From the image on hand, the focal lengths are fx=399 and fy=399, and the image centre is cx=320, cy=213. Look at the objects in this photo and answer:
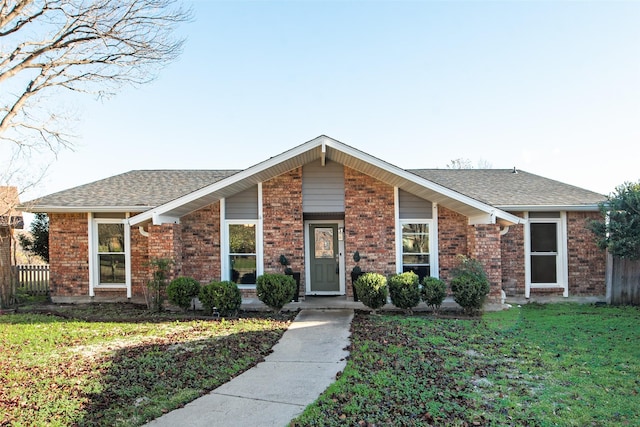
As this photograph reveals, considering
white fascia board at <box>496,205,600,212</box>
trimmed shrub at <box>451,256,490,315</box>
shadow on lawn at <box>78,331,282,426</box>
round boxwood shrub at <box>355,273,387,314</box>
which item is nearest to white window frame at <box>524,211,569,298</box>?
white fascia board at <box>496,205,600,212</box>

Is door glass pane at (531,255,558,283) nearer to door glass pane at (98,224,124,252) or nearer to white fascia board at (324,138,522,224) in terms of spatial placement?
white fascia board at (324,138,522,224)

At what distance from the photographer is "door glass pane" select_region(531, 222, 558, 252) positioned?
1134 cm

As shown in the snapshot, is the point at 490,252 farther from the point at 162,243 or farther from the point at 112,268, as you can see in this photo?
the point at 112,268

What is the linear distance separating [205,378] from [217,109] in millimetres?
11964

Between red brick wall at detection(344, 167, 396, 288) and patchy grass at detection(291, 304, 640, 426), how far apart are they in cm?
224

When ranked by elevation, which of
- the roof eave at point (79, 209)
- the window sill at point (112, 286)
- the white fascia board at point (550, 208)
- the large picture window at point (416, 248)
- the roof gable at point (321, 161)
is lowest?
the window sill at point (112, 286)

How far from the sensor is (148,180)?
14078 millimetres

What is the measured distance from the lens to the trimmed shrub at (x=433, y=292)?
31.5 ft

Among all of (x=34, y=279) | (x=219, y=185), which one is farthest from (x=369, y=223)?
(x=34, y=279)

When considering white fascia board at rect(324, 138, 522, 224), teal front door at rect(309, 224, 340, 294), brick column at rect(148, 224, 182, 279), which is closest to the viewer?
white fascia board at rect(324, 138, 522, 224)

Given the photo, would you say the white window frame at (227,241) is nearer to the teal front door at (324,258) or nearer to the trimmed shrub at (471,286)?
the teal front door at (324,258)

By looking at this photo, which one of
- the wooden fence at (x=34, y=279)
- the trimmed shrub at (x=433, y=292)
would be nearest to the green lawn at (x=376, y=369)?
the trimmed shrub at (x=433, y=292)

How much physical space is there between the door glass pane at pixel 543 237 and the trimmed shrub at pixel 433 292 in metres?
3.63

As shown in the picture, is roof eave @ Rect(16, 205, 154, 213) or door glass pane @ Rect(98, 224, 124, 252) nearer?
roof eave @ Rect(16, 205, 154, 213)
